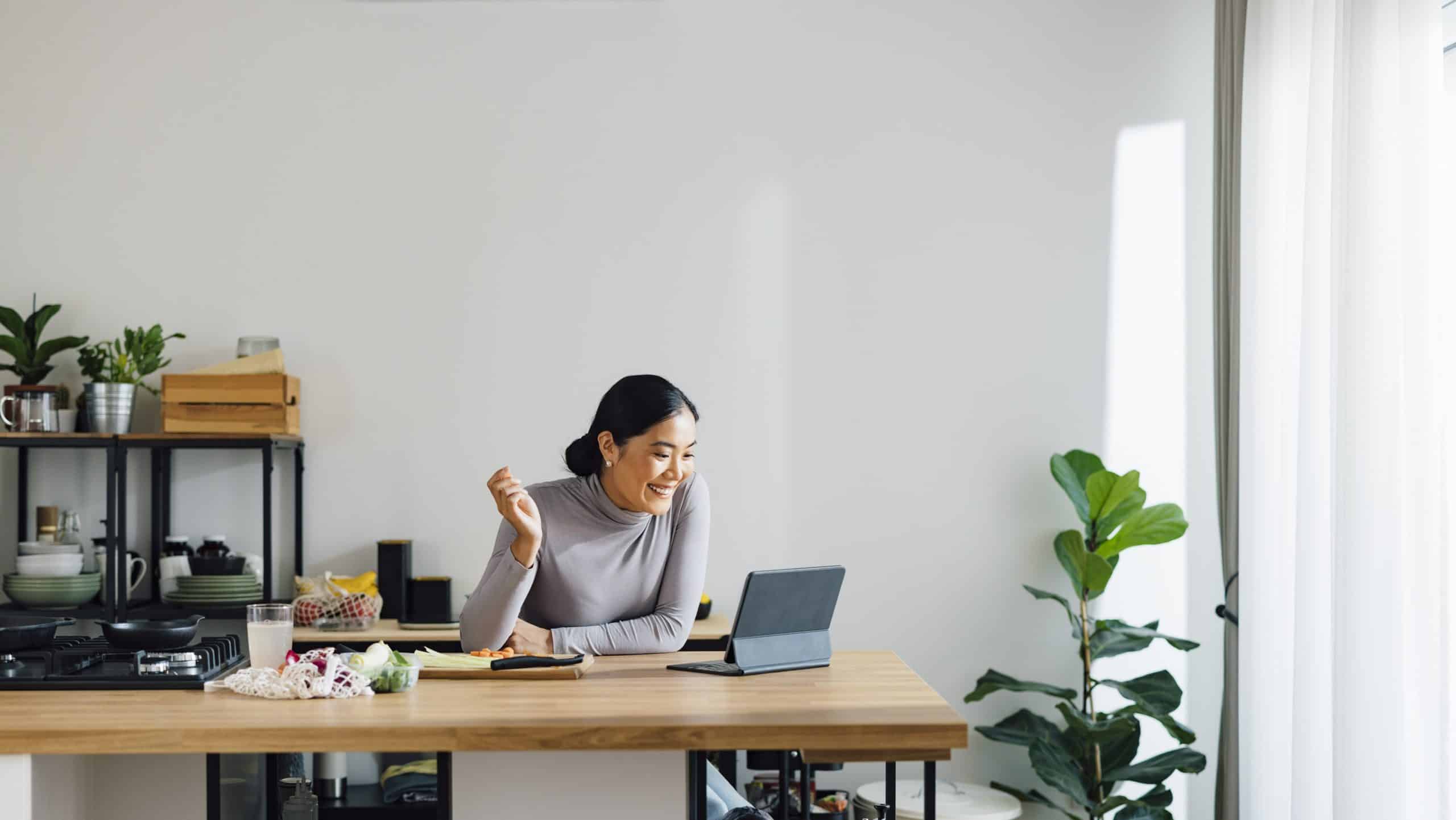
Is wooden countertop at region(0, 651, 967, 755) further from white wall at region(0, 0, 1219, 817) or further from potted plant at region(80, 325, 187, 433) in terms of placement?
white wall at region(0, 0, 1219, 817)

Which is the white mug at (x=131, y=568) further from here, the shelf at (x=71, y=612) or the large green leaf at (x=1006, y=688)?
the large green leaf at (x=1006, y=688)

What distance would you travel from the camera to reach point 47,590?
3543 millimetres

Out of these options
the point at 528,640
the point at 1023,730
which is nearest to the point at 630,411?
the point at 528,640

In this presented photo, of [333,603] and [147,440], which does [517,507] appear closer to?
[333,603]

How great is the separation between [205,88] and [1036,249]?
2765 millimetres

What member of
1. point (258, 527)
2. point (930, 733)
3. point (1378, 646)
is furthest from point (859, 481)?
point (930, 733)

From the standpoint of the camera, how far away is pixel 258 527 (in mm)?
3854

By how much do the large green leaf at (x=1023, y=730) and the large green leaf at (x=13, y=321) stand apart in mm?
3147

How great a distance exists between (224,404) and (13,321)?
27.9 inches

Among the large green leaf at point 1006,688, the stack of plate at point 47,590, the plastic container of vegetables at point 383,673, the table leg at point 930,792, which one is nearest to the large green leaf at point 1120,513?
the large green leaf at point 1006,688

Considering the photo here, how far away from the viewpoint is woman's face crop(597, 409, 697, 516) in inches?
99.6

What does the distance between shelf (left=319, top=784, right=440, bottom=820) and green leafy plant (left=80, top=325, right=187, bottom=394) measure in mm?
1379

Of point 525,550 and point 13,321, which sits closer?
point 525,550

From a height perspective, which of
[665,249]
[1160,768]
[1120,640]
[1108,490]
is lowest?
[1160,768]
